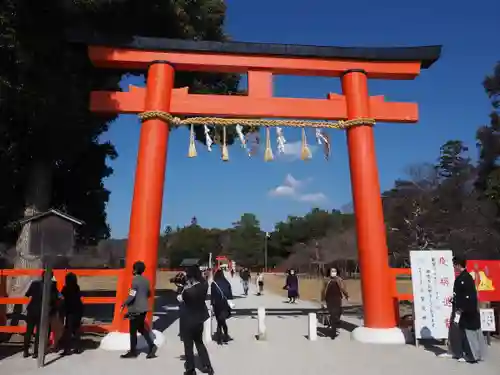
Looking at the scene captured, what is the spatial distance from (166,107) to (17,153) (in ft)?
17.6

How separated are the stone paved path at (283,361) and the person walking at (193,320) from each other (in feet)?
1.74

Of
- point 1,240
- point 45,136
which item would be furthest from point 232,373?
point 1,240

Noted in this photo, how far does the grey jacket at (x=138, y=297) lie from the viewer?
22.6 ft

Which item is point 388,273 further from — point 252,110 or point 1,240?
point 1,240

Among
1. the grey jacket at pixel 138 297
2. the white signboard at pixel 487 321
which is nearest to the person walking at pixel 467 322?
the white signboard at pixel 487 321

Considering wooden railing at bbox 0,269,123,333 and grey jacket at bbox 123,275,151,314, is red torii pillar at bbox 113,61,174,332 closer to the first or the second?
wooden railing at bbox 0,269,123,333

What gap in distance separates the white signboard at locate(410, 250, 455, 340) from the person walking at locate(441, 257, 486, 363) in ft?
2.66

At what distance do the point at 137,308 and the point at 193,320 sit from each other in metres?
1.48

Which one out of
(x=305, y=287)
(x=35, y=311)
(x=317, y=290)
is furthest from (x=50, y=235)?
(x=305, y=287)

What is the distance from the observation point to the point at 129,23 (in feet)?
36.1

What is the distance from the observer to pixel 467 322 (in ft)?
22.0

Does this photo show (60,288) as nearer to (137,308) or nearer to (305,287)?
(137,308)

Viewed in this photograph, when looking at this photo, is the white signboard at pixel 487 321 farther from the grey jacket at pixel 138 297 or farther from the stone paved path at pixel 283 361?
the grey jacket at pixel 138 297

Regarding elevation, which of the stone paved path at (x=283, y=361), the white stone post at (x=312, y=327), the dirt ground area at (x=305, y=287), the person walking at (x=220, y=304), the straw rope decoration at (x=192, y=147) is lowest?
the stone paved path at (x=283, y=361)
